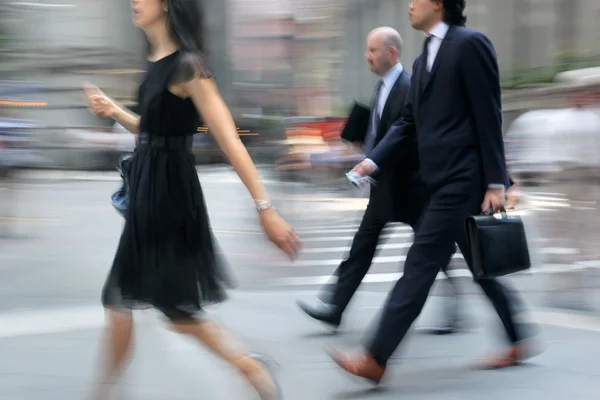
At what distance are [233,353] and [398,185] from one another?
2000mm

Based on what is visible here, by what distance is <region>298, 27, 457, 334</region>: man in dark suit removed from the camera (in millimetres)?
5418

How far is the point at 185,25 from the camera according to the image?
3697 mm

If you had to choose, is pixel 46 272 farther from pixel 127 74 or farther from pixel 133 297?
pixel 127 74

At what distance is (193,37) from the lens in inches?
146

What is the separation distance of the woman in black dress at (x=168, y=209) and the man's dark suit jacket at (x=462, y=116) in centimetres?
128

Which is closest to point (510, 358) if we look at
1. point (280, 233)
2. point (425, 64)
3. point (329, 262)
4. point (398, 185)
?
point (398, 185)

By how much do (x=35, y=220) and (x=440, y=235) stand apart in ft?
32.1

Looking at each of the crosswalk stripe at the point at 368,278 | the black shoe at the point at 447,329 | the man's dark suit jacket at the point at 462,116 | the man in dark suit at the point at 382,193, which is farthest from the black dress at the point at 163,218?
the crosswalk stripe at the point at 368,278

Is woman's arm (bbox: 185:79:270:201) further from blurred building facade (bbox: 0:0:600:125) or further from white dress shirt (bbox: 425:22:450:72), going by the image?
blurred building facade (bbox: 0:0:600:125)

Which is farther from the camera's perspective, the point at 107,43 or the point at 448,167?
the point at 107,43

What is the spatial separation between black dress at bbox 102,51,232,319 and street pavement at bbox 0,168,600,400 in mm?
978

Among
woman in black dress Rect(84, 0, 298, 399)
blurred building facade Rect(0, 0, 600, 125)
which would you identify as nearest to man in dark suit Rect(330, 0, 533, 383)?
woman in black dress Rect(84, 0, 298, 399)

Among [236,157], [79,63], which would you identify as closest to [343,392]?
[236,157]

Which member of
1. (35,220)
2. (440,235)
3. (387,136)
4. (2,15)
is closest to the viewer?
(440,235)
